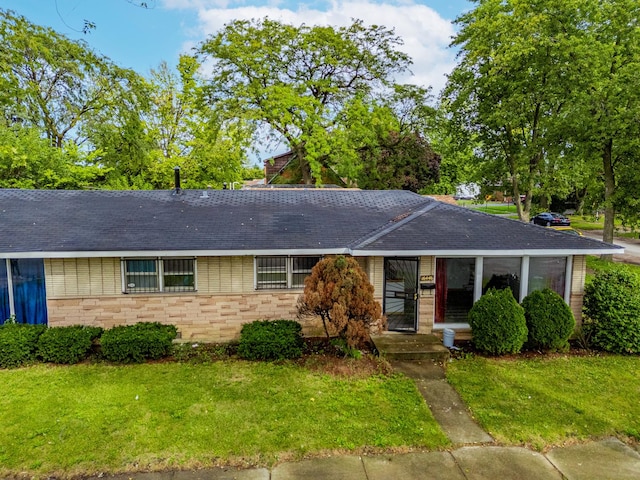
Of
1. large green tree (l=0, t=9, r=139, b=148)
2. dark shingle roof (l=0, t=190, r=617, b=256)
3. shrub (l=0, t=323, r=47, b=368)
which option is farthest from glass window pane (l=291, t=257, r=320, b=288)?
large green tree (l=0, t=9, r=139, b=148)

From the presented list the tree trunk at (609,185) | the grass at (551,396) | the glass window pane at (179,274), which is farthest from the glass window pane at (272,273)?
the tree trunk at (609,185)

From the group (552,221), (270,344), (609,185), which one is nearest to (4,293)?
(270,344)

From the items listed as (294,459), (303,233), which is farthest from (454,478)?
(303,233)

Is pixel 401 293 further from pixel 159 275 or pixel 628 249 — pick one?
pixel 628 249

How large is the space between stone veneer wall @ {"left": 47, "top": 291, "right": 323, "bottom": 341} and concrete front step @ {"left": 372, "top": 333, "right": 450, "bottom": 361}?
177 cm

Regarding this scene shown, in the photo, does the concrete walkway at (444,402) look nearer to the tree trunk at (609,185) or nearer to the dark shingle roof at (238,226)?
the dark shingle roof at (238,226)

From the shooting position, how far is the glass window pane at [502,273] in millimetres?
9945

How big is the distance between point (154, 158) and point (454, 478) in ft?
81.8

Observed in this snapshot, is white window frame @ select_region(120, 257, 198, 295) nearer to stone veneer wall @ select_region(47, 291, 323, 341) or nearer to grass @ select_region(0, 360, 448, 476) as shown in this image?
stone veneer wall @ select_region(47, 291, 323, 341)

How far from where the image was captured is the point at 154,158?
2497 cm

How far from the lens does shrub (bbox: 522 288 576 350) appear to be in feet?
29.2

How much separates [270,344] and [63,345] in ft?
14.5

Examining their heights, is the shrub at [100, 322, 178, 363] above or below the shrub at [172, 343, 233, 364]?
above

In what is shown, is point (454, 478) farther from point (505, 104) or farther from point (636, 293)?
point (505, 104)
